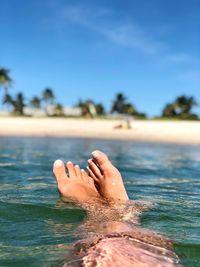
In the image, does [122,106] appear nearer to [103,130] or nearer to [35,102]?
[35,102]

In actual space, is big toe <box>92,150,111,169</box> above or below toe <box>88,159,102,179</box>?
above

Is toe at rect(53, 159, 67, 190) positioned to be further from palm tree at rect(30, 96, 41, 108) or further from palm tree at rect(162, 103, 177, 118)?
palm tree at rect(30, 96, 41, 108)

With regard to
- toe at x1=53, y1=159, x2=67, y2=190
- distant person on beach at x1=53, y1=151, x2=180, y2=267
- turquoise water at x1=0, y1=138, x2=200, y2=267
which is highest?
toe at x1=53, y1=159, x2=67, y2=190

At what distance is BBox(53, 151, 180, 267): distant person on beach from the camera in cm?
248

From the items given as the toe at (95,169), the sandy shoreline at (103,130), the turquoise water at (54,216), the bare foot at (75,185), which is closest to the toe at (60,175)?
the bare foot at (75,185)

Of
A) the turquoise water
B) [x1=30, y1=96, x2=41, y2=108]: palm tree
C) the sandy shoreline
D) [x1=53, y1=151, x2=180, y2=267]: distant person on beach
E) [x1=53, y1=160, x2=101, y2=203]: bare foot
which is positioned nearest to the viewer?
[x1=53, y1=151, x2=180, y2=267]: distant person on beach

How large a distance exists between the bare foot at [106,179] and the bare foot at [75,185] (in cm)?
7

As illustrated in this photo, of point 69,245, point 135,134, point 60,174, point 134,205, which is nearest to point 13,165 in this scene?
point 60,174

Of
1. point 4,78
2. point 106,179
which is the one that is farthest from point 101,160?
A: point 4,78

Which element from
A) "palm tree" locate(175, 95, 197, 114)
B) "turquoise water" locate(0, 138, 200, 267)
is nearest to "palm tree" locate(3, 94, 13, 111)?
"palm tree" locate(175, 95, 197, 114)

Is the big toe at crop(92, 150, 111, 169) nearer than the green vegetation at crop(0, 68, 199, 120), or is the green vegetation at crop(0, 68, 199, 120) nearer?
the big toe at crop(92, 150, 111, 169)

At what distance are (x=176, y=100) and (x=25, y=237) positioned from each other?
55.4m

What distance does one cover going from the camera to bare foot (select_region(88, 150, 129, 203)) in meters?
4.27

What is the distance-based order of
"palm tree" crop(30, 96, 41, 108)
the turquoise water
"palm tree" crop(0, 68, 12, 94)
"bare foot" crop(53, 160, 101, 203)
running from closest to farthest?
the turquoise water, "bare foot" crop(53, 160, 101, 203), "palm tree" crop(0, 68, 12, 94), "palm tree" crop(30, 96, 41, 108)
